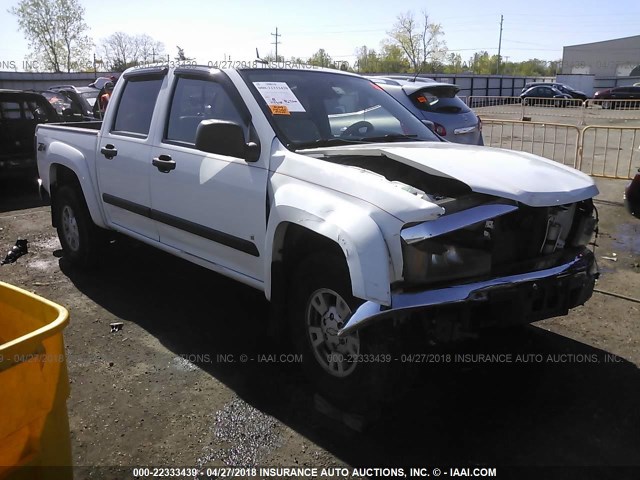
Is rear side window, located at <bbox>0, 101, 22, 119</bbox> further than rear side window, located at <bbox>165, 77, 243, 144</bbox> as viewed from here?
Yes

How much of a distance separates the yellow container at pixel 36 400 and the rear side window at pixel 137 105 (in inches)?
106

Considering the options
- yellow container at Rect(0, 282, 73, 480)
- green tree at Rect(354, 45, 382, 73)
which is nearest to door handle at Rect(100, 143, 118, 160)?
yellow container at Rect(0, 282, 73, 480)

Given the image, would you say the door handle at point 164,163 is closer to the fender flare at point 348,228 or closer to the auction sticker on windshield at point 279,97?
the auction sticker on windshield at point 279,97

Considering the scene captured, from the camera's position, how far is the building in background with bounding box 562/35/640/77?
7212 centimetres

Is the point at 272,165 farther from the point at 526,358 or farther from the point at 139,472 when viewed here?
the point at 526,358

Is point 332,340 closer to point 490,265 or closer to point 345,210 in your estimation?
point 345,210

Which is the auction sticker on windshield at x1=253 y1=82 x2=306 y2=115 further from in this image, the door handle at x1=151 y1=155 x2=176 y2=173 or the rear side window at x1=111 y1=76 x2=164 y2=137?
the rear side window at x1=111 y1=76 x2=164 y2=137

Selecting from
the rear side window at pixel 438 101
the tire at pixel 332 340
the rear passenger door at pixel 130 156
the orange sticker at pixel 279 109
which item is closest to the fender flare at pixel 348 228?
the tire at pixel 332 340

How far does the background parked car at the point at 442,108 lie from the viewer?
8797 mm

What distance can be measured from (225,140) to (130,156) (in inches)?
58.9

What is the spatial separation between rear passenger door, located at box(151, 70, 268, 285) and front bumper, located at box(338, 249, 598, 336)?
108 centimetres

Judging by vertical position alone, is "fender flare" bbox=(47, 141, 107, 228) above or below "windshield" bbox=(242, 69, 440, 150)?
below

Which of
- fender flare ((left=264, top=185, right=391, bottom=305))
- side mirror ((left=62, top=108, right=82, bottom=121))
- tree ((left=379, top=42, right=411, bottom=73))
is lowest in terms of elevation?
fender flare ((left=264, top=185, right=391, bottom=305))

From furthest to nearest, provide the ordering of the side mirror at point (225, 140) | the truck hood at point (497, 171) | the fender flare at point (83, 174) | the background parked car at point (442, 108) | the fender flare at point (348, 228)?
the background parked car at point (442, 108) < the fender flare at point (83, 174) < the side mirror at point (225, 140) < the truck hood at point (497, 171) < the fender flare at point (348, 228)
